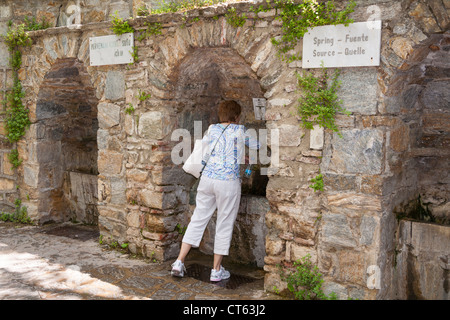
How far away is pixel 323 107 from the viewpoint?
137 inches

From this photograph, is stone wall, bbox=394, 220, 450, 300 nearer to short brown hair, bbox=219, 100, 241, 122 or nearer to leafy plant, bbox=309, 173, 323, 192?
leafy plant, bbox=309, 173, 323, 192

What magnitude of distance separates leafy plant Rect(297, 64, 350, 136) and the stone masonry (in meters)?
0.07

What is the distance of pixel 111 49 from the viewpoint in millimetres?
4879

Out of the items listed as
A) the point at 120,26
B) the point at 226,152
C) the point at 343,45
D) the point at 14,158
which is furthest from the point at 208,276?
the point at 14,158

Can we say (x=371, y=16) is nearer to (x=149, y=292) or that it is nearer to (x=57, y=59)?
(x=149, y=292)

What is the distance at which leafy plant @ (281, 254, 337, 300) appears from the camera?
3578 millimetres

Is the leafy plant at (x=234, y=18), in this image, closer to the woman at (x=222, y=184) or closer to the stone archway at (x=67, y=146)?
the woman at (x=222, y=184)

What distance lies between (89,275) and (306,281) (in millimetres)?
2089

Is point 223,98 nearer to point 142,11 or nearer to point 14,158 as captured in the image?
point 142,11

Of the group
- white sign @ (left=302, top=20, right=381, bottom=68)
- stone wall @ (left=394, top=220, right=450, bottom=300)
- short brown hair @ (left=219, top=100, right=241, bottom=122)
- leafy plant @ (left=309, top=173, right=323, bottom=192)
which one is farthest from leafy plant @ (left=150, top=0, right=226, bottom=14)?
stone wall @ (left=394, top=220, right=450, bottom=300)

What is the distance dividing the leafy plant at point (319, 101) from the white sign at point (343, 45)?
10cm

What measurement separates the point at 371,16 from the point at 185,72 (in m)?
2.04

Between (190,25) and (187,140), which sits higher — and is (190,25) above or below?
above

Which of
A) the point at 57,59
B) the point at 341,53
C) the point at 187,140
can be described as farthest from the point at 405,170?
the point at 57,59
